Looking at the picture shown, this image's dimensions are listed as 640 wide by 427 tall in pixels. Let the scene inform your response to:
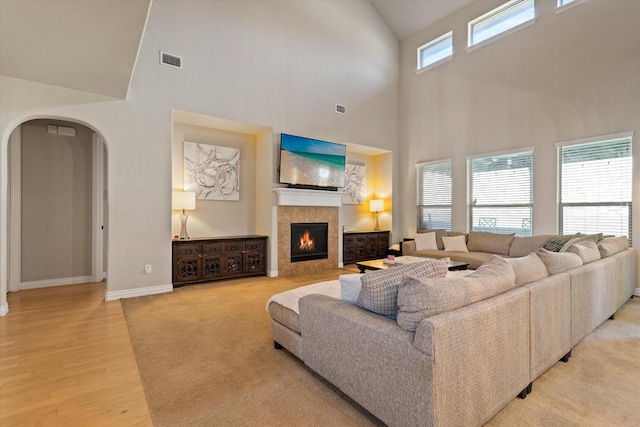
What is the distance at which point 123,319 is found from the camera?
3395 mm

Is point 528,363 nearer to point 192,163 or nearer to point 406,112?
point 192,163

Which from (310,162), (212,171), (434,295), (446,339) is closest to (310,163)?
(310,162)

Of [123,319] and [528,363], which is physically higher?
[528,363]

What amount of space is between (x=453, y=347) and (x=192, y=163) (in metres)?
4.99

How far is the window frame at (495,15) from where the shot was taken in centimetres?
555

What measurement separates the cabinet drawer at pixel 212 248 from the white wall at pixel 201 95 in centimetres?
54

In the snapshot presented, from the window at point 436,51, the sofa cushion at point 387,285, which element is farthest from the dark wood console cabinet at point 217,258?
the window at point 436,51

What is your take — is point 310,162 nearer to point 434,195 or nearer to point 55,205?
point 434,195

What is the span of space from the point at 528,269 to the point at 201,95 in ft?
15.7

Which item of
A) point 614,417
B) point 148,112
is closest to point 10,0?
point 148,112

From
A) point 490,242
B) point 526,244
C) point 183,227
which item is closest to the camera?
point 183,227

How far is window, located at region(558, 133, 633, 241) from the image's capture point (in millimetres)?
4566

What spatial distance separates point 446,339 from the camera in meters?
1.38

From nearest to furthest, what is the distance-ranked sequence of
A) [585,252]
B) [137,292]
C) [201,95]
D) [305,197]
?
[585,252] < [137,292] < [201,95] < [305,197]
